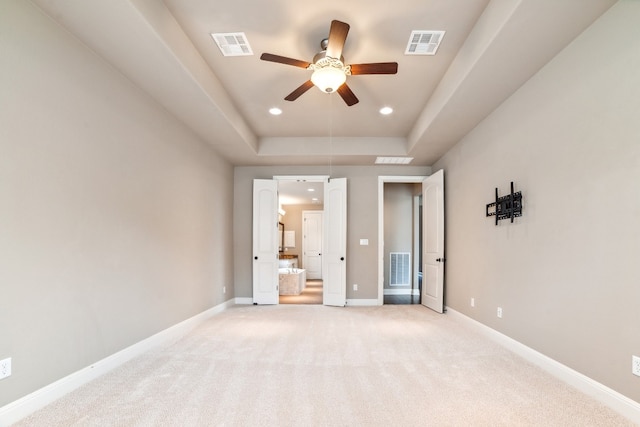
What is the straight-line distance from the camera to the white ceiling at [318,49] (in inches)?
96.4

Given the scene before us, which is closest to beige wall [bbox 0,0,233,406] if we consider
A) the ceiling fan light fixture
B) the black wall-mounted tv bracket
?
the ceiling fan light fixture

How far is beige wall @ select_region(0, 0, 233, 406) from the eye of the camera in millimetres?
2152

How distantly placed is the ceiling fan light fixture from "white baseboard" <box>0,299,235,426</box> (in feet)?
9.53

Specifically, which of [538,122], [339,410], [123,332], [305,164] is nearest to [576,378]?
[339,410]

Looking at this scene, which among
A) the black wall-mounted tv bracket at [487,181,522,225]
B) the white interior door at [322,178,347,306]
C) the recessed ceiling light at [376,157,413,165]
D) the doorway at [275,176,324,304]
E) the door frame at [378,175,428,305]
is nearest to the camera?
the black wall-mounted tv bracket at [487,181,522,225]

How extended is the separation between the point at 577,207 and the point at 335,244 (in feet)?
13.6

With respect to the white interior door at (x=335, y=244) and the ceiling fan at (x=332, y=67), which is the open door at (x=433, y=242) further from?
the ceiling fan at (x=332, y=67)

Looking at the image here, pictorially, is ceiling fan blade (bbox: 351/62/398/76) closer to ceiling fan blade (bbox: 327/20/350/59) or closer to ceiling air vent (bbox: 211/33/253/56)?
ceiling fan blade (bbox: 327/20/350/59)

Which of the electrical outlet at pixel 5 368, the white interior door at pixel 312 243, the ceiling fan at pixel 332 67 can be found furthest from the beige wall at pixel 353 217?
the white interior door at pixel 312 243

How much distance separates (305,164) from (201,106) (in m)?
2.90

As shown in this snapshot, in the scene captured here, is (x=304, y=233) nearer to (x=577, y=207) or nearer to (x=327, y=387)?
(x=327, y=387)

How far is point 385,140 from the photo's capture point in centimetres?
590

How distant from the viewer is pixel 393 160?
20.4ft

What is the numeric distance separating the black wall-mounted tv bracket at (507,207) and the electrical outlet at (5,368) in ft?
13.4
